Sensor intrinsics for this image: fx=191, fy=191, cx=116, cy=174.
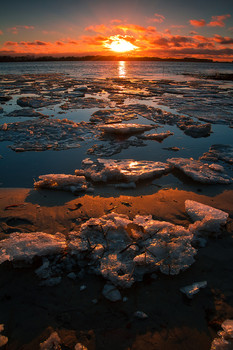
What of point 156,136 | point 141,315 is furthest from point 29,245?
point 156,136

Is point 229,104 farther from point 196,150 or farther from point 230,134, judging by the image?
point 196,150

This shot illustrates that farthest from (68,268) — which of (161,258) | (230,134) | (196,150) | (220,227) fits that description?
(230,134)

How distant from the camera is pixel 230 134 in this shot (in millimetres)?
5930

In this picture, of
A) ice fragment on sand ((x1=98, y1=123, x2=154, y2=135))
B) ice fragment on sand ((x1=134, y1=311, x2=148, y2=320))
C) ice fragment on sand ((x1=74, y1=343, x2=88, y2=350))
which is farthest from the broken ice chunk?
ice fragment on sand ((x1=98, y1=123, x2=154, y2=135))

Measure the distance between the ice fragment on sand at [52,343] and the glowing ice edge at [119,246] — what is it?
42cm

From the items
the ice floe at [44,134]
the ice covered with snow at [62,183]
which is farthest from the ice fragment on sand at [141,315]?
the ice floe at [44,134]

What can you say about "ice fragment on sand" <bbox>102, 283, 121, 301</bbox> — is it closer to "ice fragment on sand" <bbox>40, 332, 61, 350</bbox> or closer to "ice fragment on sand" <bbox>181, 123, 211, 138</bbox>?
"ice fragment on sand" <bbox>40, 332, 61, 350</bbox>

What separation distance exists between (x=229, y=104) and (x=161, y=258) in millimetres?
10769

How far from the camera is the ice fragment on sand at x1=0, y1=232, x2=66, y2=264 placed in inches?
72.3

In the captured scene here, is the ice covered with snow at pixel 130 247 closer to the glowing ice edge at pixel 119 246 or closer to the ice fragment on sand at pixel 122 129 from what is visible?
the glowing ice edge at pixel 119 246

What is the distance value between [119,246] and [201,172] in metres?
2.28

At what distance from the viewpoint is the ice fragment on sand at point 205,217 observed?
2258 millimetres

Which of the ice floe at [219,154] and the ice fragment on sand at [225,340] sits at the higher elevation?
the ice floe at [219,154]

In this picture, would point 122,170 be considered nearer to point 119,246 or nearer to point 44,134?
point 119,246
